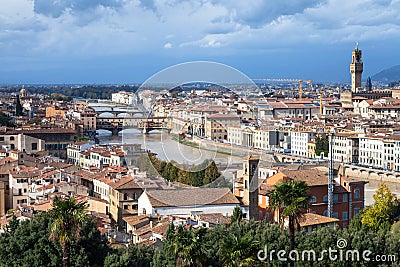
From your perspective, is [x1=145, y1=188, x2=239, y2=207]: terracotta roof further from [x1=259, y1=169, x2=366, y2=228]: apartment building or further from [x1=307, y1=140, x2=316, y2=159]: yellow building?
[x1=307, y1=140, x2=316, y2=159]: yellow building

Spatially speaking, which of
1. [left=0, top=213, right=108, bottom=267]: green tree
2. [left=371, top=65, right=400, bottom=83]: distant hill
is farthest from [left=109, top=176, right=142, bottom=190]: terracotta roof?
[left=371, top=65, right=400, bottom=83]: distant hill

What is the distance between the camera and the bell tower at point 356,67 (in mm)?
40500

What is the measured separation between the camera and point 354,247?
5840mm

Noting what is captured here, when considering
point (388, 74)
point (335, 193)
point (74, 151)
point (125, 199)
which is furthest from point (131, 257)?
point (388, 74)

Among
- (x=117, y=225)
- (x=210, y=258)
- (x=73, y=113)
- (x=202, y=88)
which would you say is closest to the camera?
(x=202, y=88)

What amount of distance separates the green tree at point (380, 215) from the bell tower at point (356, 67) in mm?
31139

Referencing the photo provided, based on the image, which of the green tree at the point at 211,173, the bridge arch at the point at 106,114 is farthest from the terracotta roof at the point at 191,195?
the bridge arch at the point at 106,114

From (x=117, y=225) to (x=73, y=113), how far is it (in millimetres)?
25680

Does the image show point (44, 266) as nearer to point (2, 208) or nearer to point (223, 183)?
point (223, 183)

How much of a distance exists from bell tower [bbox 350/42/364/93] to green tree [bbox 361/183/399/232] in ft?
102

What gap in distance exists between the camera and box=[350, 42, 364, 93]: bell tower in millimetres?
40500

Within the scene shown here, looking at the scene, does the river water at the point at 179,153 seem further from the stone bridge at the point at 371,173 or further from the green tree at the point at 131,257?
the stone bridge at the point at 371,173

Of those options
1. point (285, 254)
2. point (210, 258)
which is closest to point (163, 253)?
point (210, 258)

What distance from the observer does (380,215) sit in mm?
9500
